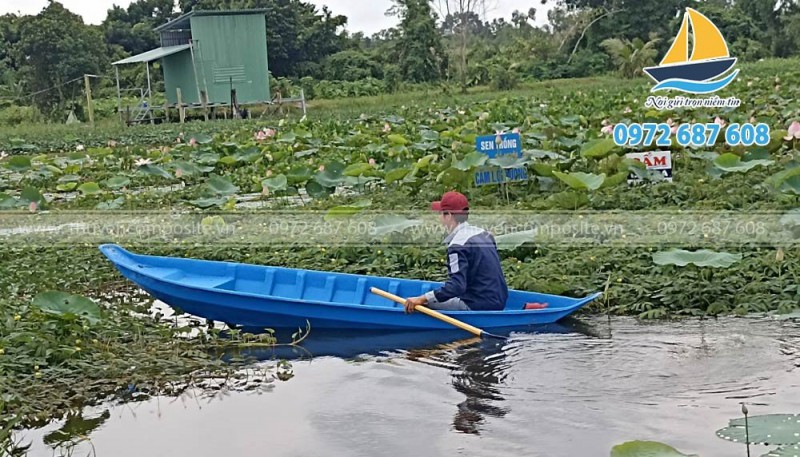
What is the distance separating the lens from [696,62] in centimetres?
1235

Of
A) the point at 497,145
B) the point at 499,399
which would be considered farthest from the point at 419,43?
the point at 499,399

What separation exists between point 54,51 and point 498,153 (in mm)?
21261

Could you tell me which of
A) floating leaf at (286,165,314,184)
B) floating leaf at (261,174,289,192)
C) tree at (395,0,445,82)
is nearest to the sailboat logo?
floating leaf at (286,165,314,184)

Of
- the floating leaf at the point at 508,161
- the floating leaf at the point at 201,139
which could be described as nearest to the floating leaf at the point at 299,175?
the floating leaf at the point at 508,161

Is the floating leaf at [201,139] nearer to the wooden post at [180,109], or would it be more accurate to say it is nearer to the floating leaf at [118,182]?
the floating leaf at [118,182]

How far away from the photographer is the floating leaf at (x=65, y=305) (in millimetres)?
5332

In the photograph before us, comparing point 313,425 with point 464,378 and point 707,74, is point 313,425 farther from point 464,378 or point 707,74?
point 707,74

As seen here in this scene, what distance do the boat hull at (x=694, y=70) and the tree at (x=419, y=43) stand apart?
17410 mm

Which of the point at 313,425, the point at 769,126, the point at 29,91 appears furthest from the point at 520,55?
the point at 313,425

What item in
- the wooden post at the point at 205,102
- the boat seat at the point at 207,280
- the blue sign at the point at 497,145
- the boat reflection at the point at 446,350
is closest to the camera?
the boat reflection at the point at 446,350

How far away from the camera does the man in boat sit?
579 centimetres

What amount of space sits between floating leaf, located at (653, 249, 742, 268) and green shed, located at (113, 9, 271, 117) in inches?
842

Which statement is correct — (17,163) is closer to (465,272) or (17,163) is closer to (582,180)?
(582,180)

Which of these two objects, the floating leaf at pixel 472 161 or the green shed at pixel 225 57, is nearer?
the floating leaf at pixel 472 161
